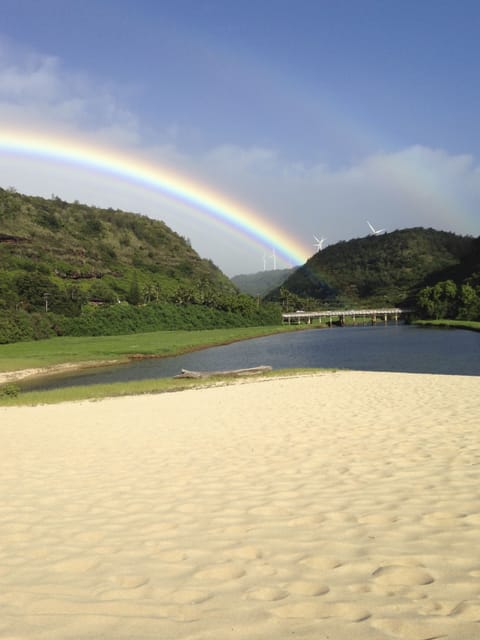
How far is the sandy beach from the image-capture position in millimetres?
3443

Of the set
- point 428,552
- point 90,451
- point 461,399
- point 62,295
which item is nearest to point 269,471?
point 428,552

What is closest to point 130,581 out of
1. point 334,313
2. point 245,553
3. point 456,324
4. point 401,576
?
point 245,553

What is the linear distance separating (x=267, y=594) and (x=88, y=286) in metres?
123

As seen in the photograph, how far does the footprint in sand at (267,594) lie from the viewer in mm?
3724

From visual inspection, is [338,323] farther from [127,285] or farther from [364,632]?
[364,632]

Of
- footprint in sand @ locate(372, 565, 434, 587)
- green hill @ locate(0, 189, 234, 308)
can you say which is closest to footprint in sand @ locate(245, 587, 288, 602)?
footprint in sand @ locate(372, 565, 434, 587)

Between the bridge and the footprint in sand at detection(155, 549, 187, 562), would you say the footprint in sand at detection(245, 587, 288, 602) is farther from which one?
the bridge

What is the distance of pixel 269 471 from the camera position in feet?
25.4

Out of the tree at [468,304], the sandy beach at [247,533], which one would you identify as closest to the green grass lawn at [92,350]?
the sandy beach at [247,533]

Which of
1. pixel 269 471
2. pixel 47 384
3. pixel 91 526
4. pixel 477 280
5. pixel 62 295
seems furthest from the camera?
pixel 477 280

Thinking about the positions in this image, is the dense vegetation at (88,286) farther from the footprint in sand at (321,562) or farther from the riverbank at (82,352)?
the footprint in sand at (321,562)

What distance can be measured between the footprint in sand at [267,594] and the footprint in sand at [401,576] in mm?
763

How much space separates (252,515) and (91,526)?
182 cm

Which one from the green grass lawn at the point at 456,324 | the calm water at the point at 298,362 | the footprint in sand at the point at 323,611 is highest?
the footprint in sand at the point at 323,611
